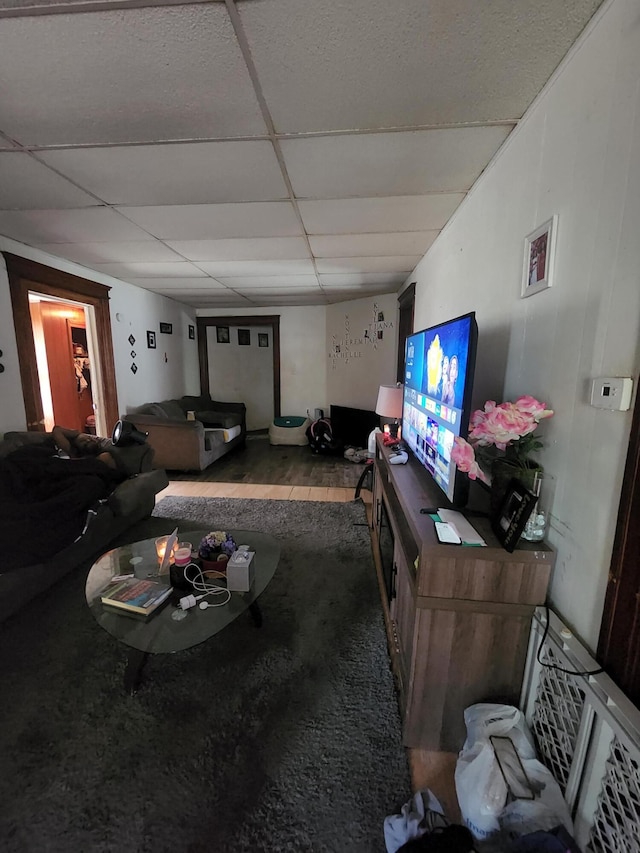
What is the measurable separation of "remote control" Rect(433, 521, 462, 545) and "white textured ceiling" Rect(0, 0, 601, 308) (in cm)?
155

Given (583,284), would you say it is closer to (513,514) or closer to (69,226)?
(513,514)

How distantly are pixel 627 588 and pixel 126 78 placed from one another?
2186mm

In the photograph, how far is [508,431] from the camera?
3.64 ft

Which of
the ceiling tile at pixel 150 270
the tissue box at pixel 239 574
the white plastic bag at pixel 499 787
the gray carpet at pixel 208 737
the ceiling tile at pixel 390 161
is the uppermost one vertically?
the ceiling tile at pixel 150 270

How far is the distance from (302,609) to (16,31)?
255 cm

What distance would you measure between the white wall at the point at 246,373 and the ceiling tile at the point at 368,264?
11.0ft

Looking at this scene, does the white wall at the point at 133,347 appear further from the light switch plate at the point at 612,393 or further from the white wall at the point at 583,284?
the light switch plate at the point at 612,393

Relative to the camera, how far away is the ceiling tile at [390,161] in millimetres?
1498

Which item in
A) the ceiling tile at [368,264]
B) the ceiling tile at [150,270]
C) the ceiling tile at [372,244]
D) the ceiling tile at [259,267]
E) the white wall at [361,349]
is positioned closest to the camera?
the ceiling tile at [372,244]

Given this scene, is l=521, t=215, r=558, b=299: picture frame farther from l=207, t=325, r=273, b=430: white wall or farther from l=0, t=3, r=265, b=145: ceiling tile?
l=207, t=325, r=273, b=430: white wall

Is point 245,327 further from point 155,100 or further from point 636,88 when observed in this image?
point 636,88

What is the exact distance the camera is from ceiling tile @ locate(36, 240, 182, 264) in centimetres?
290

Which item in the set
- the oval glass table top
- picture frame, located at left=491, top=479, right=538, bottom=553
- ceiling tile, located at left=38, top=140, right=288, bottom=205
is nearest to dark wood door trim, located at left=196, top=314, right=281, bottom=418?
ceiling tile, located at left=38, top=140, right=288, bottom=205

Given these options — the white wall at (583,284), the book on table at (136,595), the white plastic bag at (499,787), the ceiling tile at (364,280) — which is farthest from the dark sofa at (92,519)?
the ceiling tile at (364,280)
